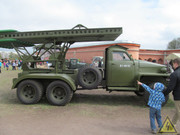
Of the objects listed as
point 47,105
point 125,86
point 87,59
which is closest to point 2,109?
point 47,105

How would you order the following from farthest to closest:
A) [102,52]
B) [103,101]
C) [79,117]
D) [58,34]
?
[102,52]
[103,101]
[58,34]
[79,117]

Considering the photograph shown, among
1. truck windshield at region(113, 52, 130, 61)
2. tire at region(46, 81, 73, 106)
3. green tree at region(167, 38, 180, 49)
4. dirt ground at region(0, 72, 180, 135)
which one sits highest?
green tree at region(167, 38, 180, 49)

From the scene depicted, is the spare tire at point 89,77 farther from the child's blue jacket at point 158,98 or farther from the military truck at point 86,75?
the child's blue jacket at point 158,98

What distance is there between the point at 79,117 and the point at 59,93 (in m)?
1.60

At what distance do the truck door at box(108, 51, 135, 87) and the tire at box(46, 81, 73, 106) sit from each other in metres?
1.62

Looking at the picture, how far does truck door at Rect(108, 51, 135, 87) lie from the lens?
221 inches

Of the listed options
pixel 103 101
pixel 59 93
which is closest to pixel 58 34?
pixel 59 93

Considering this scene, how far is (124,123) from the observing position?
4102mm

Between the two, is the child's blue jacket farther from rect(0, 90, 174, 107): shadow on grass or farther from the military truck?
rect(0, 90, 174, 107): shadow on grass

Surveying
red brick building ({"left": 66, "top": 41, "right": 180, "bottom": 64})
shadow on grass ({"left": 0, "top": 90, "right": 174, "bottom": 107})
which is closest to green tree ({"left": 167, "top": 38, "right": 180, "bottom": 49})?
red brick building ({"left": 66, "top": 41, "right": 180, "bottom": 64})

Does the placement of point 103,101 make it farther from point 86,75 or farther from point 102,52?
point 102,52

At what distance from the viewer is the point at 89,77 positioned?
5750 millimetres

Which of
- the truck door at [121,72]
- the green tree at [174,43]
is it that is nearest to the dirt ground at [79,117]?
the truck door at [121,72]

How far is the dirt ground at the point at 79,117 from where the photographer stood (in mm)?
3645
